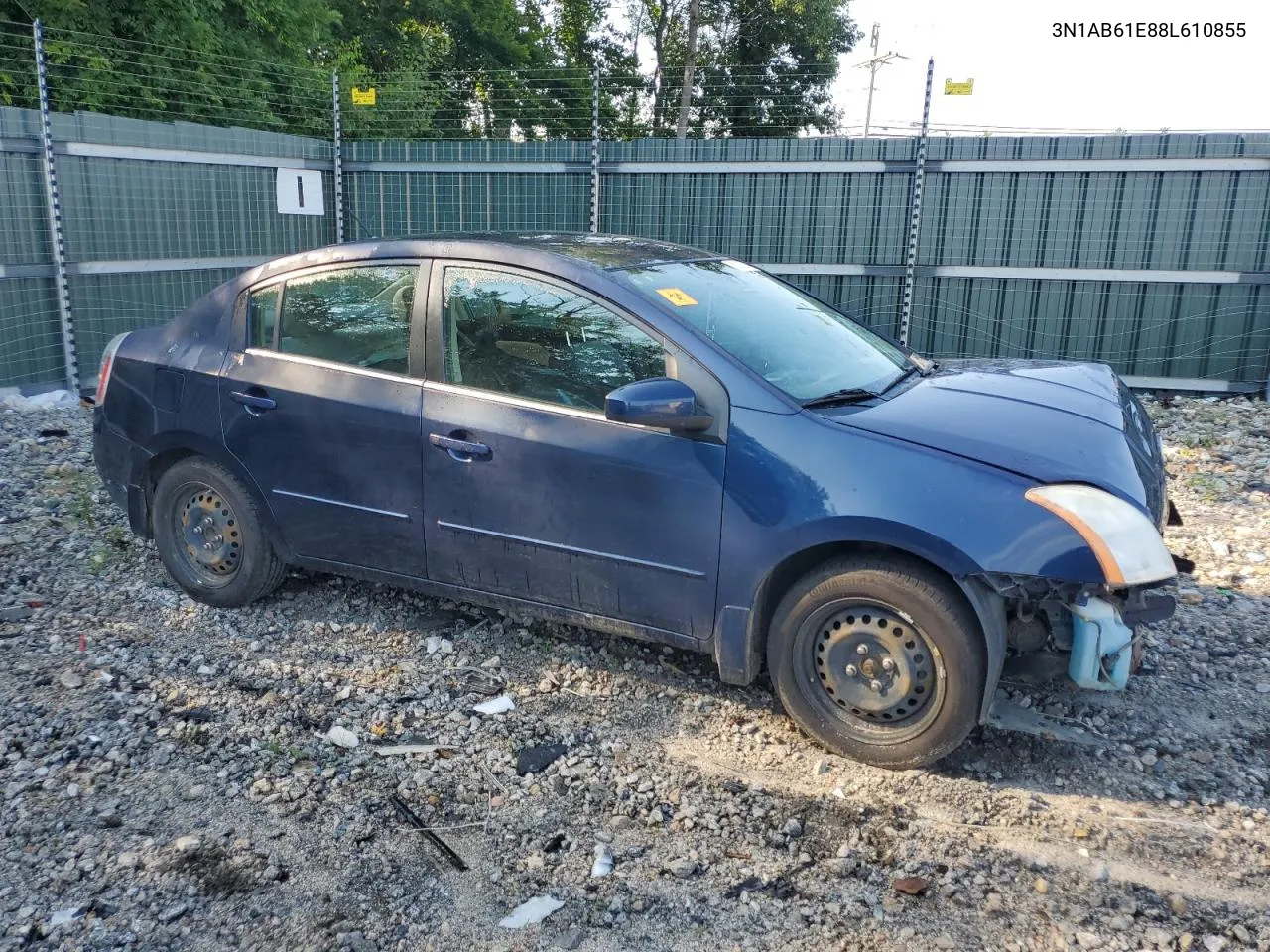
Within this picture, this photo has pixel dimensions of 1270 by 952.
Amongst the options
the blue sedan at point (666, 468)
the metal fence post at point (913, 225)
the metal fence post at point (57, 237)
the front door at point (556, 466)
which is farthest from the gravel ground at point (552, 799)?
the metal fence post at point (913, 225)

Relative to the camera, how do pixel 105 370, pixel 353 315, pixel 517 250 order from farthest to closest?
pixel 105 370 → pixel 353 315 → pixel 517 250

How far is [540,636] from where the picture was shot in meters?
4.61

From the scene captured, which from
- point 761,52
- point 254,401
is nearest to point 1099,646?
point 254,401

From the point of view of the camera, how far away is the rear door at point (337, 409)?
417 centimetres

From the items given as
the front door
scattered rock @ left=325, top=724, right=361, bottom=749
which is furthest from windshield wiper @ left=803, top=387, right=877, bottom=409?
scattered rock @ left=325, top=724, right=361, bottom=749

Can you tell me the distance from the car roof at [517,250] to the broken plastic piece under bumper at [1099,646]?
84.2 inches

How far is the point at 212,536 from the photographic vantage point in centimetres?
480

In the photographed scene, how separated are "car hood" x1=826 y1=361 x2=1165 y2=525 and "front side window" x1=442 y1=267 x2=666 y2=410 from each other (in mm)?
833

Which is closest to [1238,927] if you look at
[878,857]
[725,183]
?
[878,857]

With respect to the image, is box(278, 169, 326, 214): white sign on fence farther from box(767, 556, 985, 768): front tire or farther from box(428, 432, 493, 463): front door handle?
box(767, 556, 985, 768): front tire

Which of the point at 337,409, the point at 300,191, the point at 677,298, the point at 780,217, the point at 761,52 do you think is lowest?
the point at 337,409

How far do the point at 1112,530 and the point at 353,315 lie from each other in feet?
10.1

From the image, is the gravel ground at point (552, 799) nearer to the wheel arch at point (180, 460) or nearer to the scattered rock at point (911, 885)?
the scattered rock at point (911, 885)

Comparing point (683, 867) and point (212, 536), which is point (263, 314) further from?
point (683, 867)
